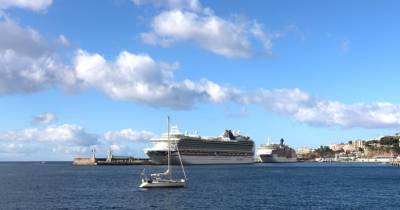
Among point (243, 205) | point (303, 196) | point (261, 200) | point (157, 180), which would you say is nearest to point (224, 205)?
point (243, 205)

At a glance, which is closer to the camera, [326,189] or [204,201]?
[204,201]

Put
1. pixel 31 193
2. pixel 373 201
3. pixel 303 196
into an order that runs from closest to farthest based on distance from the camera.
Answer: pixel 373 201 < pixel 303 196 < pixel 31 193

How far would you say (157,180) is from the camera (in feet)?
298

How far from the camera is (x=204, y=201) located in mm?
71000

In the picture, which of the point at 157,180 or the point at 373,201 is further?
the point at 157,180

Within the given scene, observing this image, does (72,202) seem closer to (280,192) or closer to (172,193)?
(172,193)

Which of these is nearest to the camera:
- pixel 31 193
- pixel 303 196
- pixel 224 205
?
pixel 224 205

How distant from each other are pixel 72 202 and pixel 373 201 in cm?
3552

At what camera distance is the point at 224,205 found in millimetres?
66875

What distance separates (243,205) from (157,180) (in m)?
26.0

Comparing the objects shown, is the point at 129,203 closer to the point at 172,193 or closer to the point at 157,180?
the point at 172,193

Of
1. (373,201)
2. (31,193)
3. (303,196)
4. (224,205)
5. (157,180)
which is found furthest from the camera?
(157,180)

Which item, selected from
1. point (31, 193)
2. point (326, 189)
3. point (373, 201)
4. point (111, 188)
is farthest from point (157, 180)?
point (373, 201)

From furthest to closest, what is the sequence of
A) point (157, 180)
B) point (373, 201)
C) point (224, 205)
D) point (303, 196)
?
point (157, 180) → point (303, 196) → point (373, 201) → point (224, 205)
